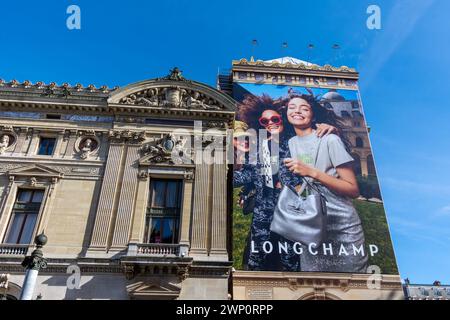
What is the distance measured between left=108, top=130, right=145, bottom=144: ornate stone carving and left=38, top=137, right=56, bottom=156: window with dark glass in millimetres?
3381

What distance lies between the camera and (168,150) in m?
22.5

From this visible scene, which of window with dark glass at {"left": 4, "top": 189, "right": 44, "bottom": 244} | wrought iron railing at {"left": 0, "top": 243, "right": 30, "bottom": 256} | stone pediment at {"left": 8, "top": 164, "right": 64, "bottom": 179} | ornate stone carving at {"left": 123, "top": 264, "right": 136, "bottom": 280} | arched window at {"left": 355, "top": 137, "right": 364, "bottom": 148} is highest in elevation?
arched window at {"left": 355, "top": 137, "right": 364, "bottom": 148}

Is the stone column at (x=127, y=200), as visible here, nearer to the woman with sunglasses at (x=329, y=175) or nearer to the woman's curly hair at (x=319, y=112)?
the woman with sunglasses at (x=329, y=175)

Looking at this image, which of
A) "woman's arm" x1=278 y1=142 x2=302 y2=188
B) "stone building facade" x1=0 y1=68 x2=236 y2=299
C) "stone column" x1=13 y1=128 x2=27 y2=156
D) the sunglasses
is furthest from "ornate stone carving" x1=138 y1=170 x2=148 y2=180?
the sunglasses

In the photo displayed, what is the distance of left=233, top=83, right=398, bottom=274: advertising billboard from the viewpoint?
838 inches

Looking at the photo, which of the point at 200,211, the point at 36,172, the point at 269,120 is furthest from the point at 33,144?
the point at 269,120

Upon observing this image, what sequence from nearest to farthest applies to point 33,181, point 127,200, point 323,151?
1. point 127,200
2. point 33,181
3. point 323,151

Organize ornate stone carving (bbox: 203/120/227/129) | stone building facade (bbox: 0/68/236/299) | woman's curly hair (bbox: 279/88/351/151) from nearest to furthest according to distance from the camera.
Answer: stone building facade (bbox: 0/68/236/299) → ornate stone carving (bbox: 203/120/227/129) → woman's curly hair (bbox: 279/88/351/151)

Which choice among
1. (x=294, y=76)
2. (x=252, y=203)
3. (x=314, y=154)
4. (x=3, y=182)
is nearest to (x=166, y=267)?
(x=252, y=203)

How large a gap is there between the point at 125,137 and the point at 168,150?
2.74 meters

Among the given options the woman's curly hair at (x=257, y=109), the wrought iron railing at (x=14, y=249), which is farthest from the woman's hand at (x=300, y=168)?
the wrought iron railing at (x=14, y=249)

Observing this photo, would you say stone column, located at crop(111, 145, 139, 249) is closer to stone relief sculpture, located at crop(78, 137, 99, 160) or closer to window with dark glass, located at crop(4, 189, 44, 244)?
stone relief sculpture, located at crop(78, 137, 99, 160)

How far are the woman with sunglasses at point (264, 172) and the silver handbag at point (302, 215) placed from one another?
441mm

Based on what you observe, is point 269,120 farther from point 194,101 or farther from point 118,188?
point 118,188
